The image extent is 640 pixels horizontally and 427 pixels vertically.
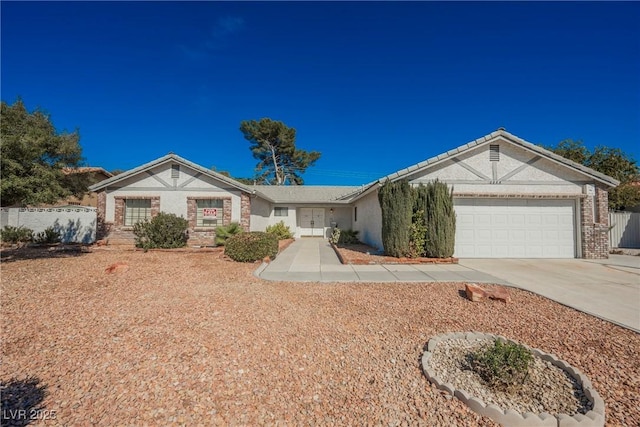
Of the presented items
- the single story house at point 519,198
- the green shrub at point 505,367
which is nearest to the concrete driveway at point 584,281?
the single story house at point 519,198

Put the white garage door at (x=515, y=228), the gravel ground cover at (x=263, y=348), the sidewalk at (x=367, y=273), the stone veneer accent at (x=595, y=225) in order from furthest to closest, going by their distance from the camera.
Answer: the white garage door at (x=515, y=228) → the stone veneer accent at (x=595, y=225) → the sidewalk at (x=367, y=273) → the gravel ground cover at (x=263, y=348)

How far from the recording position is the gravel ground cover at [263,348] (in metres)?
2.38

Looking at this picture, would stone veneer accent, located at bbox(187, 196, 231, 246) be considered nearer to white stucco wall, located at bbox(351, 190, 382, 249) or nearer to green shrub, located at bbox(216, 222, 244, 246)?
green shrub, located at bbox(216, 222, 244, 246)

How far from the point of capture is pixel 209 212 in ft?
44.7

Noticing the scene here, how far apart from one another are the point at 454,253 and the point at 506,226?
226 cm

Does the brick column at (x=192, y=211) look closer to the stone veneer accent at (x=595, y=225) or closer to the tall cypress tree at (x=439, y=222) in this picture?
the tall cypress tree at (x=439, y=222)

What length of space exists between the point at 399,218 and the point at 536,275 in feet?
13.2

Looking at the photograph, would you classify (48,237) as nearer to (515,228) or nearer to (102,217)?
(102,217)

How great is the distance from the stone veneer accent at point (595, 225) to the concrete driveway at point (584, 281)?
0.48 meters

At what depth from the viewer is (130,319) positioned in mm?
4188

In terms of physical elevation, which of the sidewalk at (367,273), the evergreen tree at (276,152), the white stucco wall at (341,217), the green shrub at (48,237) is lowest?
the sidewalk at (367,273)

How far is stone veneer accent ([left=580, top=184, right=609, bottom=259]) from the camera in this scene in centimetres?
1012

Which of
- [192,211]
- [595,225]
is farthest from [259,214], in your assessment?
[595,225]

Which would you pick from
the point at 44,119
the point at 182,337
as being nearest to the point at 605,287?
the point at 182,337
